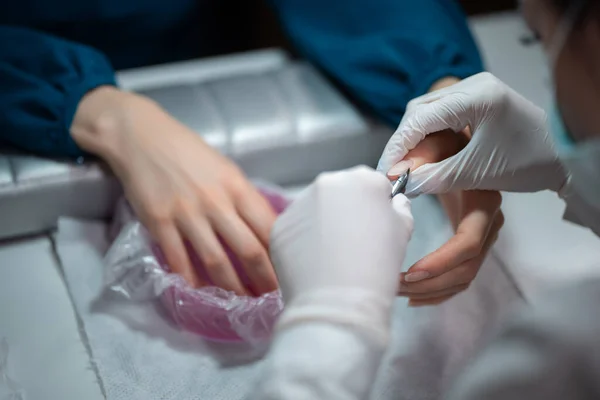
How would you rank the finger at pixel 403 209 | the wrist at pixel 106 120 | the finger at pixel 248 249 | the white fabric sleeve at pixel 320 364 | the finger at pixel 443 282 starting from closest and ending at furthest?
the white fabric sleeve at pixel 320 364 → the finger at pixel 403 209 → the finger at pixel 443 282 → the finger at pixel 248 249 → the wrist at pixel 106 120

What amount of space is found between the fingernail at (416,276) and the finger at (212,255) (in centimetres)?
25

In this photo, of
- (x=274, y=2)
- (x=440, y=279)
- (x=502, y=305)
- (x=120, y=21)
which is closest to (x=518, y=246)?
(x=502, y=305)

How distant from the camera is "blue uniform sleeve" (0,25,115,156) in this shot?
100 centimetres

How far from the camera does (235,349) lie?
0.88 m

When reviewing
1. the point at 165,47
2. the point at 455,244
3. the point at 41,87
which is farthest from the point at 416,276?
the point at 165,47

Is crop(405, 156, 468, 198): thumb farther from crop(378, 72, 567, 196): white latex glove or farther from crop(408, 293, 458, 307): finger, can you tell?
crop(408, 293, 458, 307): finger

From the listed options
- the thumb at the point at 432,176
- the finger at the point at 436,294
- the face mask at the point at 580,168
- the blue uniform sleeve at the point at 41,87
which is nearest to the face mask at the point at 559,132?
the face mask at the point at 580,168

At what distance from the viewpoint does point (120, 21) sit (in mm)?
1281

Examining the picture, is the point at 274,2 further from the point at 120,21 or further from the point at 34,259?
the point at 34,259

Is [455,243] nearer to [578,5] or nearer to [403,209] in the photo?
[403,209]

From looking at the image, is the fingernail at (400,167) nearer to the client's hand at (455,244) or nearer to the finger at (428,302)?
the client's hand at (455,244)

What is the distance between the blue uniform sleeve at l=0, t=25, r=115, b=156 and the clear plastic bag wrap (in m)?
0.20

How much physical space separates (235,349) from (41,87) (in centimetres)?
50

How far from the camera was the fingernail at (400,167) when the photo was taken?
727mm
